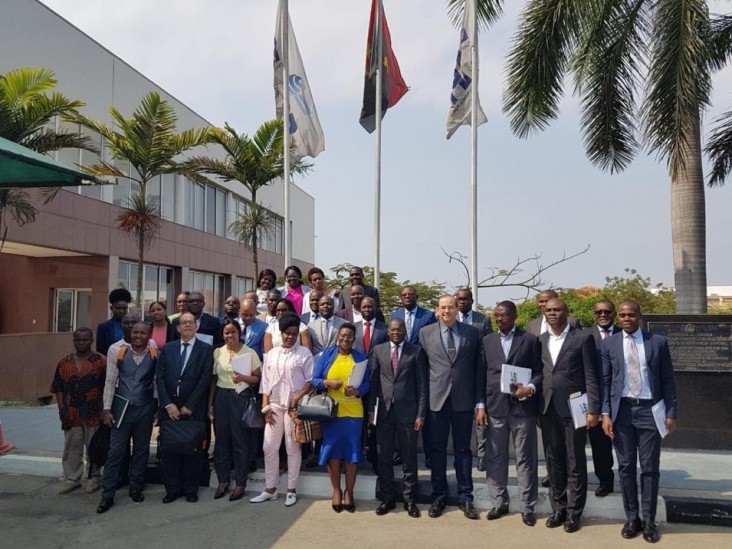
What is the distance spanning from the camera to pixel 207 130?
581 inches

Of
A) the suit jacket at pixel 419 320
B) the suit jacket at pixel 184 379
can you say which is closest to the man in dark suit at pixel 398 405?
the suit jacket at pixel 419 320

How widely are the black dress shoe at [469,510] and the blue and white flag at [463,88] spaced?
6.80 m

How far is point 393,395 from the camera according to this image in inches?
232

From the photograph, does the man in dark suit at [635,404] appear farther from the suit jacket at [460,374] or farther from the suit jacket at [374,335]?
the suit jacket at [374,335]

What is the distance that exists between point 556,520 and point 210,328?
4.10 m

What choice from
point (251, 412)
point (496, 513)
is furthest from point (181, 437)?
point (496, 513)

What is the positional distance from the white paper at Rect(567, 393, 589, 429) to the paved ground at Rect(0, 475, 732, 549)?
0.93 meters

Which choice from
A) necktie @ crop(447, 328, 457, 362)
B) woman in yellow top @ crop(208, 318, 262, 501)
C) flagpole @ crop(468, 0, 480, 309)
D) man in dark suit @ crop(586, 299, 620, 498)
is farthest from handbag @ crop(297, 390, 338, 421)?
flagpole @ crop(468, 0, 480, 309)

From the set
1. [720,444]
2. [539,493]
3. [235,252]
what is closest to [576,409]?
[539,493]

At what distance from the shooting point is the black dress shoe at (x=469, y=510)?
5706 mm

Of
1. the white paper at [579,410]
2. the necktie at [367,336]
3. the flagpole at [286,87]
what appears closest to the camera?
the white paper at [579,410]

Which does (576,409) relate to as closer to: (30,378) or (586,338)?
(586,338)

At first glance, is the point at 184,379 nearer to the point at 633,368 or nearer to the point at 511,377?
the point at 511,377

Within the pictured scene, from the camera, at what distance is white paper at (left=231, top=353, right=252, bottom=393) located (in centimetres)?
630
